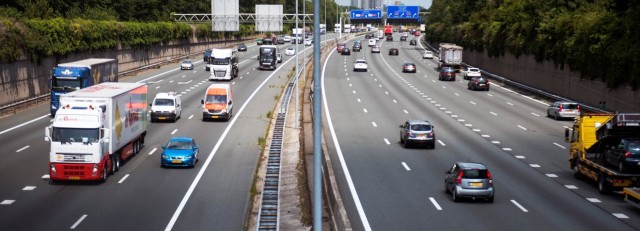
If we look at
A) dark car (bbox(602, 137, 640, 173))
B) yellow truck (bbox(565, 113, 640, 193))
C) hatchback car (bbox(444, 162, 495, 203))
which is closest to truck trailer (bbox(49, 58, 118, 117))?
hatchback car (bbox(444, 162, 495, 203))

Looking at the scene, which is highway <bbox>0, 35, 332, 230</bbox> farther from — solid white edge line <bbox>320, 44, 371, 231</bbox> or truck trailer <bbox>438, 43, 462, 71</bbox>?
truck trailer <bbox>438, 43, 462, 71</bbox>

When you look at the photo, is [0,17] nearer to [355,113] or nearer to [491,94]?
[355,113]

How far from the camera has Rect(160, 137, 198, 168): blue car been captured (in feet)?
122

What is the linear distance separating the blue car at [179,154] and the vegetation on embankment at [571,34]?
31.7m

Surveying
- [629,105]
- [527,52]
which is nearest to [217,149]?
[629,105]

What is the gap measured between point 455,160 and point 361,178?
6776 millimetres

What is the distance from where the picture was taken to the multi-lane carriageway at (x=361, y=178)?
26844 mm

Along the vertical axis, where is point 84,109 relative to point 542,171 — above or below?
above

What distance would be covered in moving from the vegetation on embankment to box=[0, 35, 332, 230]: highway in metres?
25.8

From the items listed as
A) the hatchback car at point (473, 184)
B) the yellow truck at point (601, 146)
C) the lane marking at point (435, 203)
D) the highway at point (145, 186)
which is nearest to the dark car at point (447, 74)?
the highway at point (145, 186)

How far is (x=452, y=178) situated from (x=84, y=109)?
1553 centimetres

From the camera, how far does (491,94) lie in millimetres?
77938

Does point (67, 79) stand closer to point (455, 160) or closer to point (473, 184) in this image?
point (455, 160)

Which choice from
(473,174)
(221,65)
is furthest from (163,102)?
(221,65)
